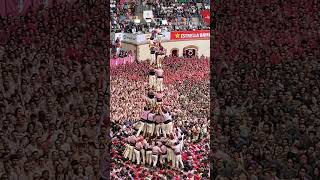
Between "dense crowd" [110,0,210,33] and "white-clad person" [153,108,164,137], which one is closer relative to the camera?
"white-clad person" [153,108,164,137]

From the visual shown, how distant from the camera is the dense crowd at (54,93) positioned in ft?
26.2

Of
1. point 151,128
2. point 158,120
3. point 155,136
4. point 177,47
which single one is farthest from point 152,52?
point 177,47

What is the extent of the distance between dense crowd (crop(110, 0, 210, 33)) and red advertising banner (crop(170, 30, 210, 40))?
0.29m

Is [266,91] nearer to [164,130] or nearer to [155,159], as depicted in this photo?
[164,130]

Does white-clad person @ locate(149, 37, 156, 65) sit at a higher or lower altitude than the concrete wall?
higher

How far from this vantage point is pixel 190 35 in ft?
48.0

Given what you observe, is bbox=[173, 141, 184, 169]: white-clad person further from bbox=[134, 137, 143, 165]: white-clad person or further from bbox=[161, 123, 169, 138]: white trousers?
bbox=[134, 137, 143, 165]: white-clad person

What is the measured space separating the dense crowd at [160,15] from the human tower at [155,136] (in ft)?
15.2

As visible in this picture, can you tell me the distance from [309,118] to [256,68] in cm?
240

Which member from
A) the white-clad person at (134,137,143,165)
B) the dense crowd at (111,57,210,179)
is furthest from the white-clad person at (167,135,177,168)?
the white-clad person at (134,137,143,165)

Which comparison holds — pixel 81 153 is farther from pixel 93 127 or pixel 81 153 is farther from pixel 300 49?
pixel 300 49

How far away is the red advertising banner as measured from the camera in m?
14.2

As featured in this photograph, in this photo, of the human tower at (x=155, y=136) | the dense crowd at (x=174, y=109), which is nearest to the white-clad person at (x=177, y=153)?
the human tower at (x=155, y=136)

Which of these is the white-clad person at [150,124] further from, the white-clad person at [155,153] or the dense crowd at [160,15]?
the dense crowd at [160,15]
